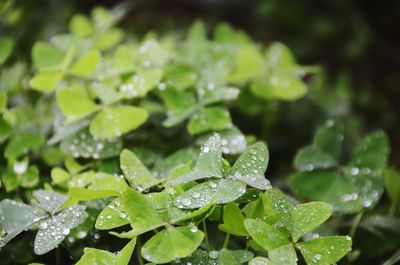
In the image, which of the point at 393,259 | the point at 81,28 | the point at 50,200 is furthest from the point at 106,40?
the point at 393,259

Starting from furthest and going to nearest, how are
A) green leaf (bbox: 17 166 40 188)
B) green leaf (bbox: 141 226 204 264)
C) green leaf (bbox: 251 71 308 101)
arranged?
green leaf (bbox: 251 71 308 101), green leaf (bbox: 17 166 40 188), green leaf (bbox: 141 226 204 264)

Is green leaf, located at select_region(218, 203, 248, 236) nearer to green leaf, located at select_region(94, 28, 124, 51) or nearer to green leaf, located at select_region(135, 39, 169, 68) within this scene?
green leaf, located at select_region(135, 39, 169, 68)

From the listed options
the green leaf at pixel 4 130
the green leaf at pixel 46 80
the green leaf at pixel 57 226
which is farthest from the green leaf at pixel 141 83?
the green leaf at pixel 57 226

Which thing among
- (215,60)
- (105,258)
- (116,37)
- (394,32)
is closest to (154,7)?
(116,37)

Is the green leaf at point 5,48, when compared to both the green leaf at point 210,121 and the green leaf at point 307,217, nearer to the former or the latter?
the green leaf at point 210,121

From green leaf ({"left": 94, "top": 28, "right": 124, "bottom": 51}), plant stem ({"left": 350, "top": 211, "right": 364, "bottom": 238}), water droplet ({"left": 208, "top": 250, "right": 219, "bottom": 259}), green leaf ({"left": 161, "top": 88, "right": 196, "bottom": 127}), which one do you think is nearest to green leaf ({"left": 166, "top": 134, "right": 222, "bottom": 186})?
water droplet ({"left": 208, "top": 250, "right": 219, "bottom": 259})

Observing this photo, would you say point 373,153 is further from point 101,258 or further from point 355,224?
point 101,258

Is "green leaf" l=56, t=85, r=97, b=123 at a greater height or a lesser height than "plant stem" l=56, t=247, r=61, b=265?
greater

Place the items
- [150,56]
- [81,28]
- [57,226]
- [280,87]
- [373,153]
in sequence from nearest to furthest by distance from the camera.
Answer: [57,226] → [373,153] → [150,56] → [280,87] → [81,28]
